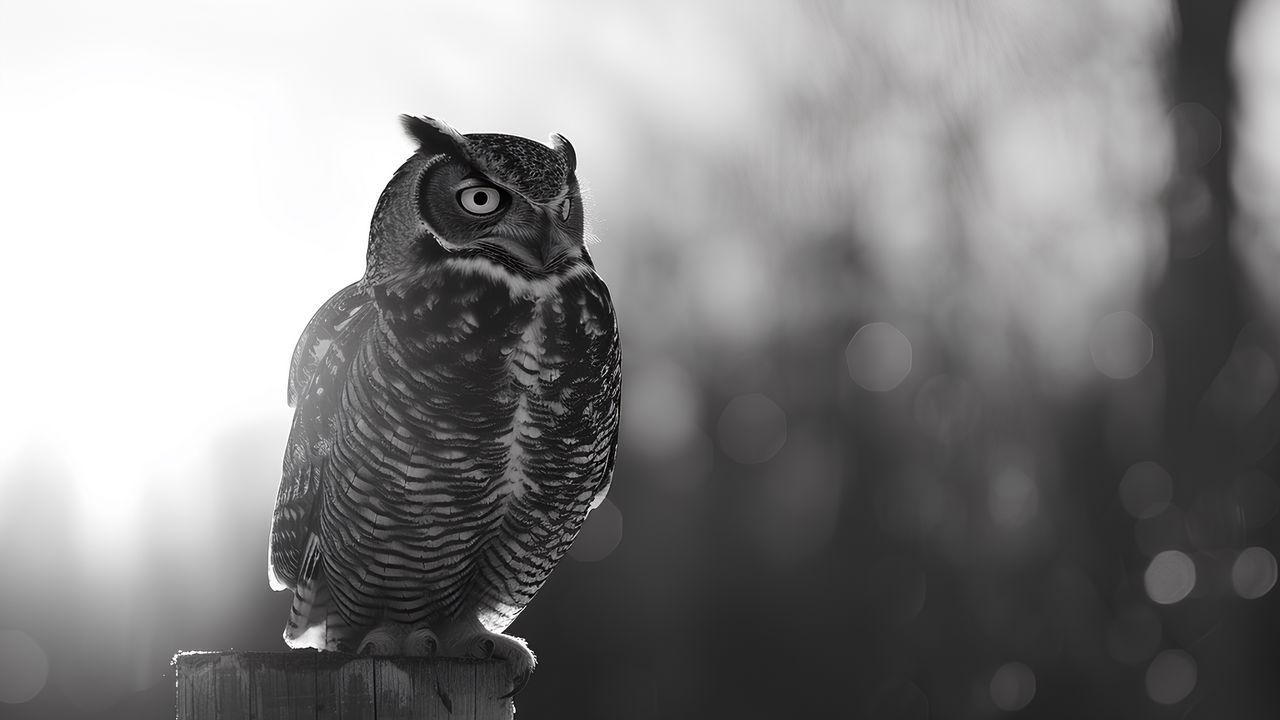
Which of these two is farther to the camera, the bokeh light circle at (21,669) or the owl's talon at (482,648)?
the bokeh light circle at (21,669)

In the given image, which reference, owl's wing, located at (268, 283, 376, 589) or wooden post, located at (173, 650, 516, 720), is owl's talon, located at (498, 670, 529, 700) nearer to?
wooden post, located at (173, 650, 516, 720)

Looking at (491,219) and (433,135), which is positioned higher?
(433,135)

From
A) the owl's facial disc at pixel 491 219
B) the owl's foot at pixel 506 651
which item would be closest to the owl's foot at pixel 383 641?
the owl's foot at pixel 506 651

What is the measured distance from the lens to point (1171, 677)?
8.07m

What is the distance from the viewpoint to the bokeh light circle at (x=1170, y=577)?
788 centimetres

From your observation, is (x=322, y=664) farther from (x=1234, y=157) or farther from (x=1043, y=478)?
(x=1043, y=478)

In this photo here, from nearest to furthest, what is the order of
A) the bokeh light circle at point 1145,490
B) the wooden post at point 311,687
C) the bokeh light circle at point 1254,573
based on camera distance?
the wooden post at point 311,687, the bokeh light circle at point 1254,573, the bokeh light circle at point 1145,490

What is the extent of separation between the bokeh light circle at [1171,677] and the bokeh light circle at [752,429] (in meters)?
5.42

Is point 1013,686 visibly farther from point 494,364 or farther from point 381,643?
point 494,364

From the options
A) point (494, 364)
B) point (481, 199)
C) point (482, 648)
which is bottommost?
point (482, 648)

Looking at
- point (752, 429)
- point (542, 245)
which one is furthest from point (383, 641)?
point (752, 429)

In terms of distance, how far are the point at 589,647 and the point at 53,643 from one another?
18.8ft

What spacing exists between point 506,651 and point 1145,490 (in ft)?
23.5

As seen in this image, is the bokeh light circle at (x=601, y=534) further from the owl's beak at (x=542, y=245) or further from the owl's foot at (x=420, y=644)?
the owl's beak at (x=542, y=245)
